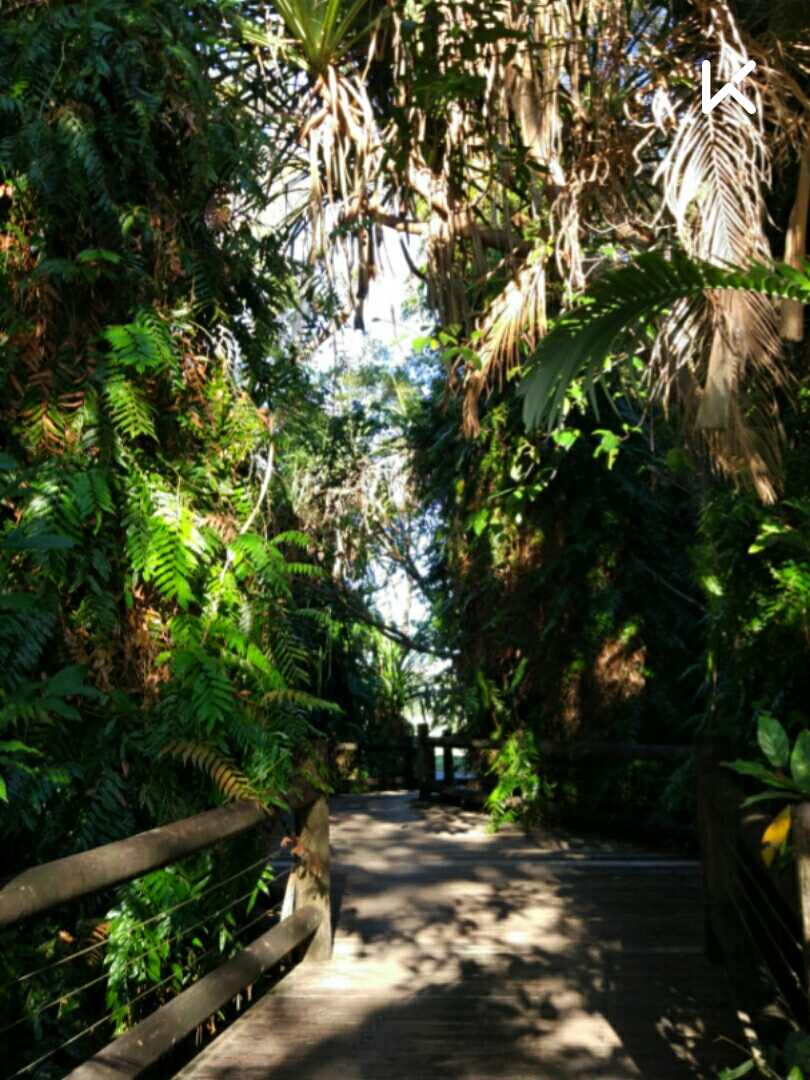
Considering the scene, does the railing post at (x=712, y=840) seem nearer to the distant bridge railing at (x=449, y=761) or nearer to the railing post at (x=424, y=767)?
the distant bridge railing at (x=449, y=761)

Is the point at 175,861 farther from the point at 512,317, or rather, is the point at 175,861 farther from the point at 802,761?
the point at 512,317

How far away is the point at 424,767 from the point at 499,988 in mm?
10032

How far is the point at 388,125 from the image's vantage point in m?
6.86

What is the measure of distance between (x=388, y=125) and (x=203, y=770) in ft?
13.3

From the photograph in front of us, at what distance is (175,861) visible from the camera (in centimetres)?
344

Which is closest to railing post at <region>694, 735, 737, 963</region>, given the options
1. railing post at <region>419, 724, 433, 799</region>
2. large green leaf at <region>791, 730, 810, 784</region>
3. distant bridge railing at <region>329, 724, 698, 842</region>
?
distant bridge railing at <region>329, 724, 698, 842</region>

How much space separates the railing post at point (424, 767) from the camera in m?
14.5

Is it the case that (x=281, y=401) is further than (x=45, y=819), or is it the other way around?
(x=281, y=401)

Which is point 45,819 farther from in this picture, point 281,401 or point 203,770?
point 281,401

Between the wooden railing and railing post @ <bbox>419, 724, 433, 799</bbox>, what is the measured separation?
30.0 ft

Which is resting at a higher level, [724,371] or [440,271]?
[440,271]

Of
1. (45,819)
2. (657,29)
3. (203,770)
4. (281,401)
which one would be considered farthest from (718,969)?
(657,29)

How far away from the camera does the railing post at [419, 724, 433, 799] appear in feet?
47.5

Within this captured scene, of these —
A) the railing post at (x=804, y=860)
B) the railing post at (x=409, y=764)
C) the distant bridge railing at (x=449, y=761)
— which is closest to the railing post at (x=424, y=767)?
the distant bridge railing at (x=449, y=761)
